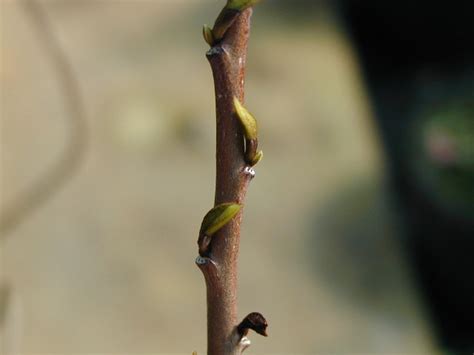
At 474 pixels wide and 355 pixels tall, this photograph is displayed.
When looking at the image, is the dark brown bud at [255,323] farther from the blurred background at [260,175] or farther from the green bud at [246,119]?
the blurred background at [260,175]

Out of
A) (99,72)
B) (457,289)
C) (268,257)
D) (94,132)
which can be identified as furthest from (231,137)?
(99,72)

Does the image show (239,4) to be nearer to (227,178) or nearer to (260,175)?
(227,178)

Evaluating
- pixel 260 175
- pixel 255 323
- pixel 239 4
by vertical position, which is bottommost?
pixel 260 175

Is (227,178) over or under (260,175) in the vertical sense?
over

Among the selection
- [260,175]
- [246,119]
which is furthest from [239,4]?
[260,175]

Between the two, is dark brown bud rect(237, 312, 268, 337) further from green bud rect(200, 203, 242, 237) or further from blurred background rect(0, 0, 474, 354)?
blurred background rect(0, 0, 474, 354)

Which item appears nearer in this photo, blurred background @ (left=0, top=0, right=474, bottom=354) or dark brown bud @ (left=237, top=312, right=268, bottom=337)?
dark brown bud @ (left=237, top=312, right=268, bottom=337)

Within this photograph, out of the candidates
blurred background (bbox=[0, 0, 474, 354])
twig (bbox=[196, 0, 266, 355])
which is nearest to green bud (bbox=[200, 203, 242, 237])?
twig (bbox=[196, 0, 266, 355])
